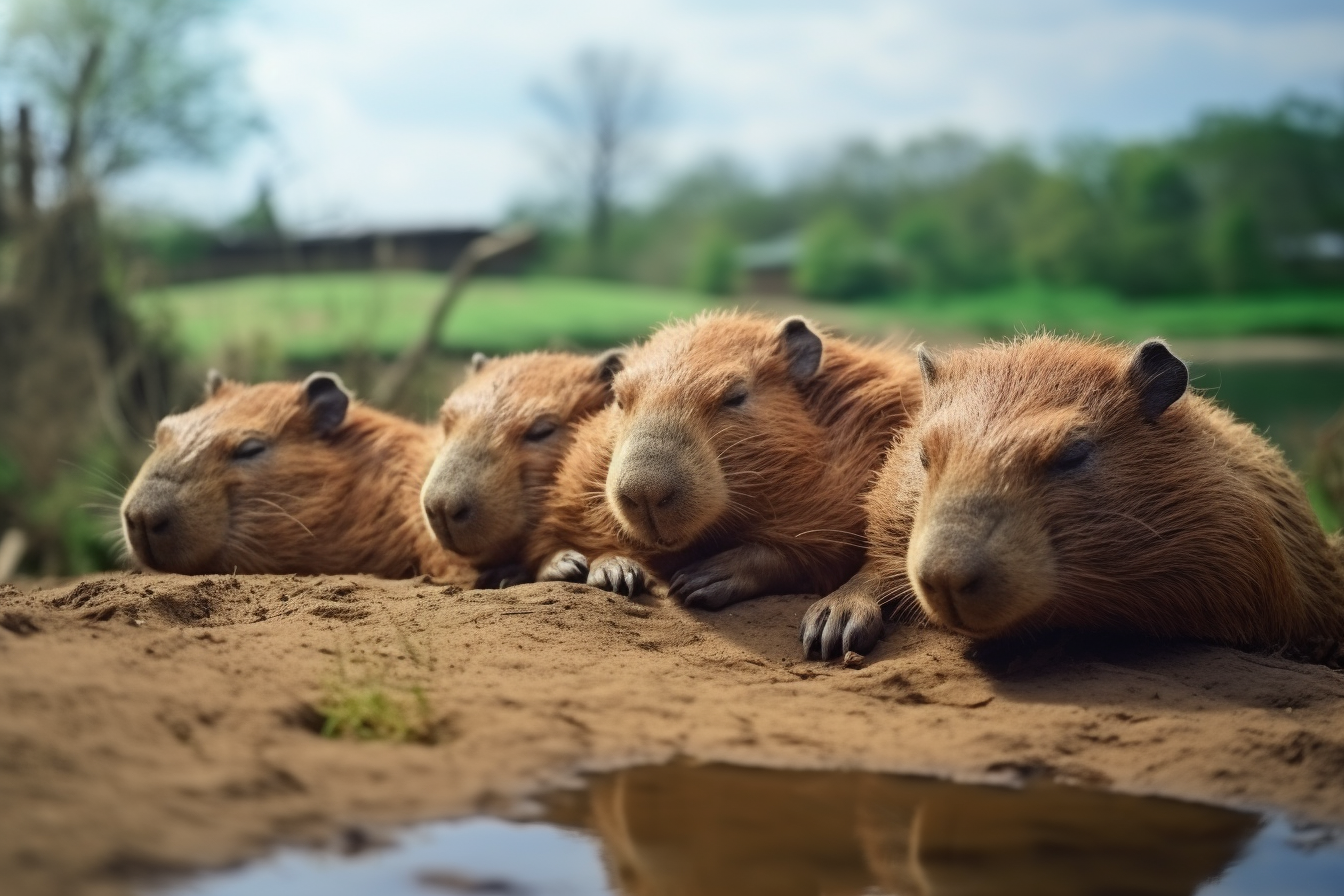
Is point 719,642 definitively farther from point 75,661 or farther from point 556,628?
point 75,661

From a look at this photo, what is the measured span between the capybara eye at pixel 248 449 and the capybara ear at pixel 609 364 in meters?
1.75

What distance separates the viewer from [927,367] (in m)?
4.93

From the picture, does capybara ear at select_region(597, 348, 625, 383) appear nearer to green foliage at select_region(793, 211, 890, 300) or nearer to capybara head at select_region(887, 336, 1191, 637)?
capybara head at select_region(887, 336, 1191, 637)

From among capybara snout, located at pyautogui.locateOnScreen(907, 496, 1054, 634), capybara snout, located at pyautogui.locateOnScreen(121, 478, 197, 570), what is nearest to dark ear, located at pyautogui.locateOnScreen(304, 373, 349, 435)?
capybara snout, located at pyautogui.locateOnScreen(121, 478, 197, 570)

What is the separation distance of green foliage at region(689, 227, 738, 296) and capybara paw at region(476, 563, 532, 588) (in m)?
8.22

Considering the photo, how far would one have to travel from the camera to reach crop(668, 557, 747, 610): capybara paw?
16.3 feet

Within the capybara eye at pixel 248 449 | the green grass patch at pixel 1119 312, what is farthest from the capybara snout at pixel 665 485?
the green grass patch at pixel 1119 312

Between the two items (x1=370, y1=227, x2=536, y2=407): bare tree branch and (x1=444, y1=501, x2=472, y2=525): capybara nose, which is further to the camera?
(x1=370, y1=227, x2=536, y2=407): bare tree branch

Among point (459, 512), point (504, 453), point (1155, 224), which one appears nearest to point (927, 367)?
point (504, 453)

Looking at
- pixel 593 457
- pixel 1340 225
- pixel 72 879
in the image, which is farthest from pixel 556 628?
pixel 1340 225

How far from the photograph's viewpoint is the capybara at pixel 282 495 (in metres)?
6.00

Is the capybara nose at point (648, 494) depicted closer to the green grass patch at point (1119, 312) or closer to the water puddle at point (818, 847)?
the water puddle at point (818, 847)

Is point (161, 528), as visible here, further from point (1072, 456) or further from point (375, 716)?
point (1072, 456)

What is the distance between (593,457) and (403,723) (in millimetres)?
2243
